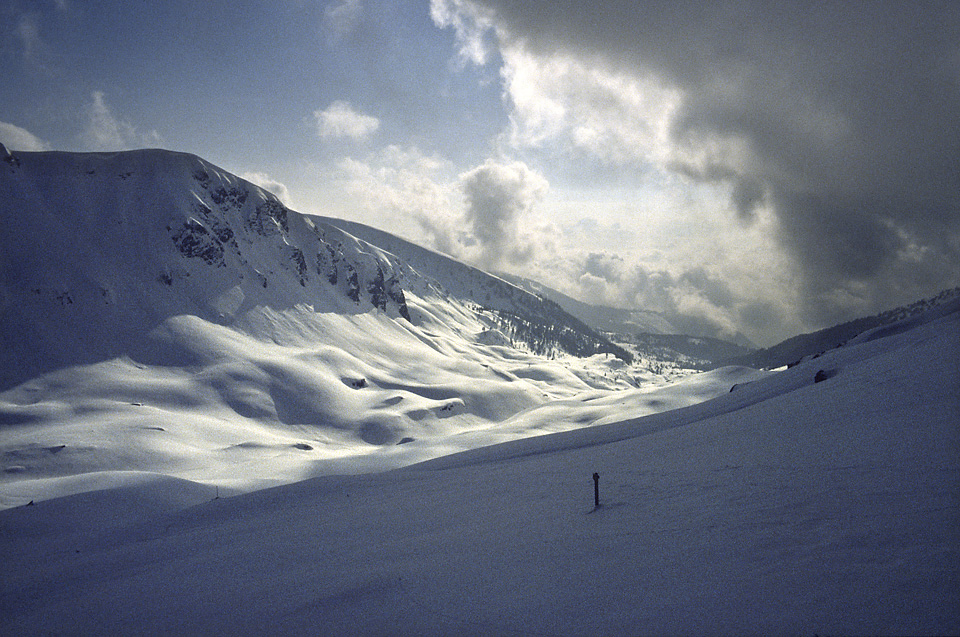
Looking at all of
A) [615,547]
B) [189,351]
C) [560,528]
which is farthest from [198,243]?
[615,547]

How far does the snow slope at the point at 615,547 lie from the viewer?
687 cm

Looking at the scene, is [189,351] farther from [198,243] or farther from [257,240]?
[257,240]

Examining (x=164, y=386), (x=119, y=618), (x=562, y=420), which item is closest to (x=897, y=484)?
(x=119, y=618)

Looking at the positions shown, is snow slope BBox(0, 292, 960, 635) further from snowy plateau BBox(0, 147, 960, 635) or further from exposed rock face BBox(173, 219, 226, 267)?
exposed rock face BBox(173, 219, 226, 267)

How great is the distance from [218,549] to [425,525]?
332 inches

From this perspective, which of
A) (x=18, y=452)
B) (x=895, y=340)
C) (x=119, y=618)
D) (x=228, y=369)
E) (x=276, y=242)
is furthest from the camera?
(x=276, y=242)

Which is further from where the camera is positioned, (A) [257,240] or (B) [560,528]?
(A) [257,240]

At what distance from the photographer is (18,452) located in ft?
192

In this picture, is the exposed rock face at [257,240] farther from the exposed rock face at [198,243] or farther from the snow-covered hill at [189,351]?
the snow-covered hill at [189,351]

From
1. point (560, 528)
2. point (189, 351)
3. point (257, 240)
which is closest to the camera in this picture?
point (560, 528)

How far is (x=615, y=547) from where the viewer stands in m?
9.91

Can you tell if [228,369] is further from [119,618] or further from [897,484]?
[897,484]

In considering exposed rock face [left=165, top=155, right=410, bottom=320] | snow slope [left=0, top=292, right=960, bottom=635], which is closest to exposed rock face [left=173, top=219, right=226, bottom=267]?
exposed rock face [left=165, top=155, right=410, bottom=320]

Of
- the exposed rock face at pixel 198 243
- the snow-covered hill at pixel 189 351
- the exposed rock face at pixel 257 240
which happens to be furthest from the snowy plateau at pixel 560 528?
the exposed rock face at pixel 257 240
